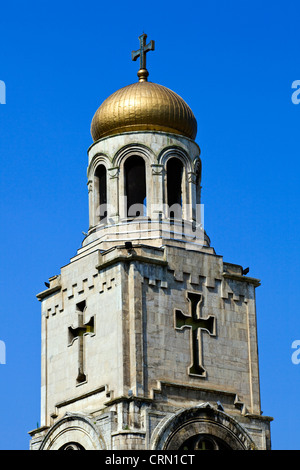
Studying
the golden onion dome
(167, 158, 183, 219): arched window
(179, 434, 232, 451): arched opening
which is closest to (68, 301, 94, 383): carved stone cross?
(179, 434, 232, 451): arched opening

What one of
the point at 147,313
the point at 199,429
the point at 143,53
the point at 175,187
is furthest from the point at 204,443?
the point at 143,53

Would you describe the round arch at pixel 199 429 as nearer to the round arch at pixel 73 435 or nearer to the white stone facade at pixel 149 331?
the white stone facade at pixel 149 331

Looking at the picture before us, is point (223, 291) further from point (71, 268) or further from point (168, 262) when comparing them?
point (71, 268)

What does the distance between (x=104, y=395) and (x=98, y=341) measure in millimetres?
1944

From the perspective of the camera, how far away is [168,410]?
4381 cm

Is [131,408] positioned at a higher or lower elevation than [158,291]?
lower

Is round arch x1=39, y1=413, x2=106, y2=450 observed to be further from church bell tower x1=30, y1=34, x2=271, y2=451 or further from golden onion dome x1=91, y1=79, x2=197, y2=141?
golden onion dome x1=91, y1=79, x2=197, y2=141

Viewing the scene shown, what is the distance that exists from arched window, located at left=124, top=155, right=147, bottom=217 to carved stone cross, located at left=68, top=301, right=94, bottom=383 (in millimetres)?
3677

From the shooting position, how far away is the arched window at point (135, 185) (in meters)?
47.5

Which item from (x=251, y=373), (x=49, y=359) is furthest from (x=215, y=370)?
(x=49, y=359)

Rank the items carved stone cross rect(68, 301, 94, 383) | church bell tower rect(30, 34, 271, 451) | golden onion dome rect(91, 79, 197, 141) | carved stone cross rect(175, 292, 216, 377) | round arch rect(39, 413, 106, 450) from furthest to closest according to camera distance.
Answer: golden onion dome rect(91, 79, 197, 141) → carved stone cross rect(68, 301, 94, 383) → carved stone cross rect(175, 292, 216, 377) → church bell tower rect(30, 34, 271, 451) → round arch rect(39, 413, 106, 450)

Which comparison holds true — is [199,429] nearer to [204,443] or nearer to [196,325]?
[204,443]

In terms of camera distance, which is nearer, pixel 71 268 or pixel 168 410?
pixel 168 410

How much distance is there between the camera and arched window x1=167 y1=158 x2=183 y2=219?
157ft
